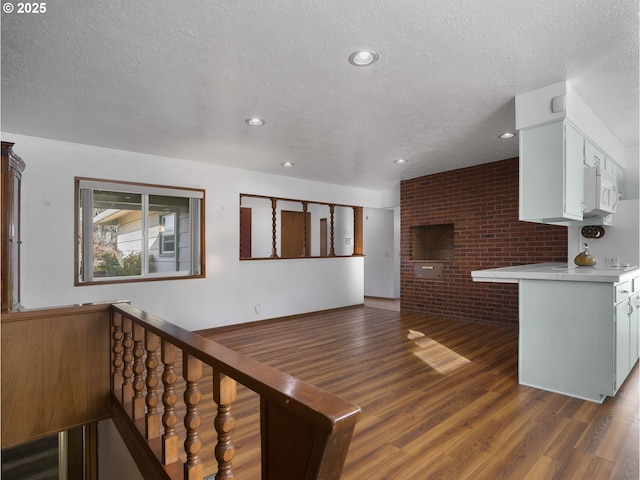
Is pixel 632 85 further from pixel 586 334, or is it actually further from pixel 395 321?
pixel 395 321

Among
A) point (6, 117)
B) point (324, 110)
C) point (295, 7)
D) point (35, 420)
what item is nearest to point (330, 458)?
point (295, 7)

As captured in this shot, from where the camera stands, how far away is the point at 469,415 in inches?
95.9

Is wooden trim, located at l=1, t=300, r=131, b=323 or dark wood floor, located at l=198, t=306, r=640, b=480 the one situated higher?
wooden trim, located at l=1, t=300, r=131, b=323

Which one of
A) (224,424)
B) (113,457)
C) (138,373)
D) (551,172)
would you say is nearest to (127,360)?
(138,373)

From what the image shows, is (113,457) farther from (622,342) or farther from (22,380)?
(622,342)

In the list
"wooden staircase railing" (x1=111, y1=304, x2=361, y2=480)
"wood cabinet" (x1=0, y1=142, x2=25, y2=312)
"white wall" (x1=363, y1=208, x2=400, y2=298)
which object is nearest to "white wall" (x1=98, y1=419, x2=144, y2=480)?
"wooden staircase railing" (x1=111, y1=304, x2=361, y2=480)

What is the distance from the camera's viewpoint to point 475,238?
556 centimetres

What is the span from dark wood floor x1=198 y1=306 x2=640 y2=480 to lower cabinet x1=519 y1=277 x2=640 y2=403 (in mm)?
133

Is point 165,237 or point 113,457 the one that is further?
point 165,237

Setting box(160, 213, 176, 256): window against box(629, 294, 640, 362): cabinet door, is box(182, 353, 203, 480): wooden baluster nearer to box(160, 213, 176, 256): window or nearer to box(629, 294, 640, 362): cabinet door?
box(629, 294, 640, 362): cabinet door

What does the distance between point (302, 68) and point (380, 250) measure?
6.32m

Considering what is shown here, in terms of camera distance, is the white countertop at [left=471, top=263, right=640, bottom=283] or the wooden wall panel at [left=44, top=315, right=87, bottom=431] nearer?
the wooden wall panel at [left=44, top=315, right=87, bottom=431]

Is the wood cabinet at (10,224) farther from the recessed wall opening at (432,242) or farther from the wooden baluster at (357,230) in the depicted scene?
the recessed wall opening at (432,242)

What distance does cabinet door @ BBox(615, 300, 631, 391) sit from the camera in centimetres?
260
